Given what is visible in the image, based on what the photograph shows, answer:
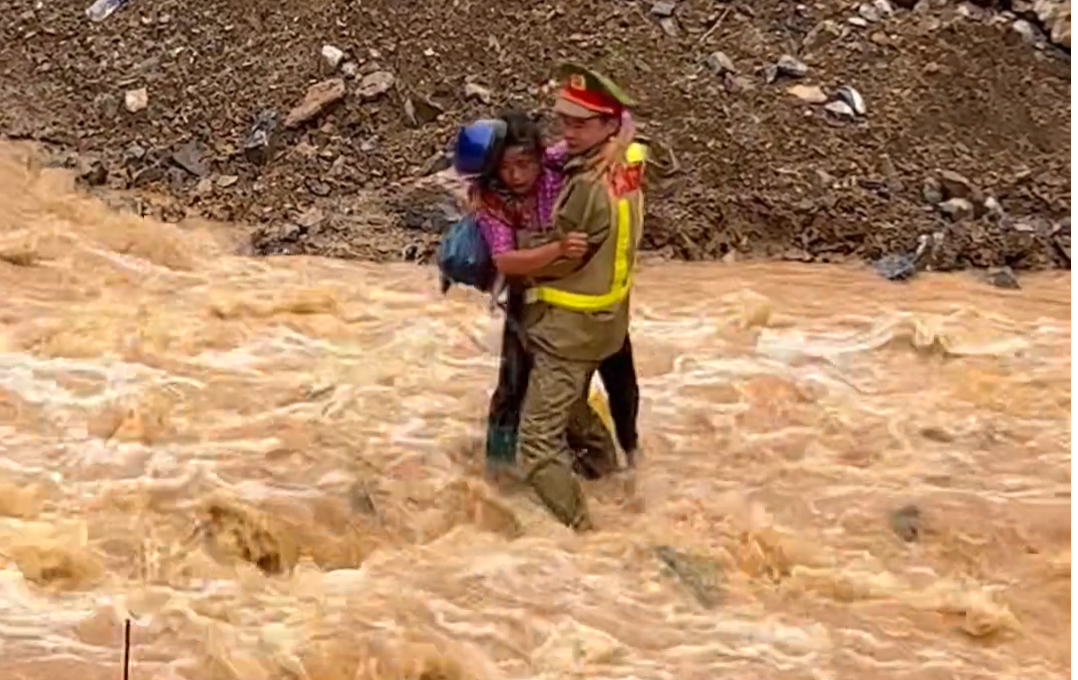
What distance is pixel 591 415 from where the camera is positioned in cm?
638

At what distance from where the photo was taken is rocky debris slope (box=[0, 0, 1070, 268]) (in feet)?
32.9

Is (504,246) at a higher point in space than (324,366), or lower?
higher

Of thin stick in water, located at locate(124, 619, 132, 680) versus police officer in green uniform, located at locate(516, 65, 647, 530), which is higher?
police officer in green uniform, located at locate(516, 65, 647, 530)

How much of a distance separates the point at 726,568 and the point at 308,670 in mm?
1554

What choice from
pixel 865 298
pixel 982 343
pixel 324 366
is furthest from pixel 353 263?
pixel 982 343

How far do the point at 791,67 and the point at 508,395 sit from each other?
5577 millimetres

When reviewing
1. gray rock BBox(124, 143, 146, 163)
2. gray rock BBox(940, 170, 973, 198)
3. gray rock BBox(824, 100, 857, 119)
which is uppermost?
gray rock BBox(824, 100, 857, 119)

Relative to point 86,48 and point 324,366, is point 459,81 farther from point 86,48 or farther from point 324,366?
point 324,366

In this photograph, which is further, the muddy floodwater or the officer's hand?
the officer's hand

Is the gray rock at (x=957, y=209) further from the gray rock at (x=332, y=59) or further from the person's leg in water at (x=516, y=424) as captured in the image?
the person's leg in water at (x=516, y=424)

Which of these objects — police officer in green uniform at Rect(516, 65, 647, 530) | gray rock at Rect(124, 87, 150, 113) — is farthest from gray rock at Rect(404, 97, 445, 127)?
police officer in green uniform at Rect(516, 65, 647, 530)

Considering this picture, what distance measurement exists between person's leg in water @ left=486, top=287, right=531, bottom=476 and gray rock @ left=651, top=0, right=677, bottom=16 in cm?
569

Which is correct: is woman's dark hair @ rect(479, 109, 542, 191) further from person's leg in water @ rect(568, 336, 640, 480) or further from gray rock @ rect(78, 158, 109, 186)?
gray rock @ rect(78, 158, 109, 186)

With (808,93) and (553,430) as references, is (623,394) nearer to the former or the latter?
(553,430)
